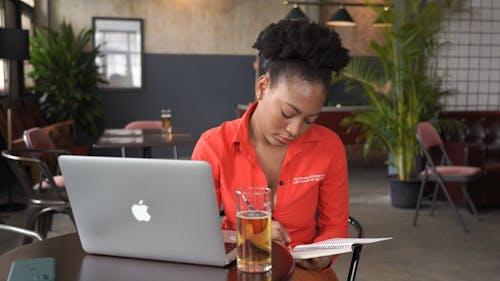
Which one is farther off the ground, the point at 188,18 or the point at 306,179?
the point at 188,18

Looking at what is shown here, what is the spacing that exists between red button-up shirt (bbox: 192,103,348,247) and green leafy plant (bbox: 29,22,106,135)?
22.2 feet

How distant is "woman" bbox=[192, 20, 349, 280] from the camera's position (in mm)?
1551

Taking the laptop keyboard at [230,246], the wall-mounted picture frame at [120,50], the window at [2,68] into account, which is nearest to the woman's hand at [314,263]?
the laptop keyboard at [230,246]

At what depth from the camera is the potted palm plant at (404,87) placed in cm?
535

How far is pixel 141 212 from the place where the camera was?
1.20 metres

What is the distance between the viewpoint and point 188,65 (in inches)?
372

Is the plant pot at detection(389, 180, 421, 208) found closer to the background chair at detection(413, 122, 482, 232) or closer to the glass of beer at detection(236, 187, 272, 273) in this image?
the background chair at detection(413, 122, 482, 232)

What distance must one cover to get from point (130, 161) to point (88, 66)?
8.05 m

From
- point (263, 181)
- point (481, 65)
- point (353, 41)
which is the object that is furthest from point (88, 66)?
point (263, 181)

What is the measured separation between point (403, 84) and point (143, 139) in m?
2.62

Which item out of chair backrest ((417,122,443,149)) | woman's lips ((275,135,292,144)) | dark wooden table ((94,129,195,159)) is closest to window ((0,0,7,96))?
dark wooden table ((94,129,195,159))

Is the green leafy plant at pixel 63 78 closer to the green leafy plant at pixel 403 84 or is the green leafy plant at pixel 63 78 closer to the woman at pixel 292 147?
the green leafy plant at pixel 403 84


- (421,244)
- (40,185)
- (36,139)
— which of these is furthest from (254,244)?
(421,244)

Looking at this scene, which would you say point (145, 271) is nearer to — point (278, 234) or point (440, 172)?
point (278, 234)
